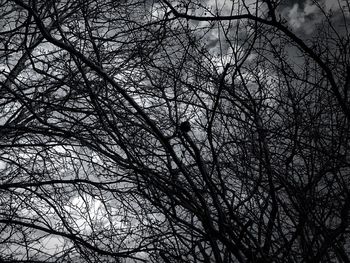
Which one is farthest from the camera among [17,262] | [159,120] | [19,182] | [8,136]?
[8,136]

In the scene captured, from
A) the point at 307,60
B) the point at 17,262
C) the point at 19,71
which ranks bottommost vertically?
the point at 17,262

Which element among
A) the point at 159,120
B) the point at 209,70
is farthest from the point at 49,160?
the point at 209,70

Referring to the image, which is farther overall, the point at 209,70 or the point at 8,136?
the point at 8,136

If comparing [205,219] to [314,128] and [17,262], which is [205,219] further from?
[17,262]

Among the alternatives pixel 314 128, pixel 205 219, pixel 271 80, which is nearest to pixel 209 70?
pixel 271 80

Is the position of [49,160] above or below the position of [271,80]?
above

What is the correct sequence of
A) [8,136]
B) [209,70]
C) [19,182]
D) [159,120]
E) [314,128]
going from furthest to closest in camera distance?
[8,136] < [19,182] < [159,120] < [209,70] < [314,128]

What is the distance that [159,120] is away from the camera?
386cm

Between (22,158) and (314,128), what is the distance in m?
4.46

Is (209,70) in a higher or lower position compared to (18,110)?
lower

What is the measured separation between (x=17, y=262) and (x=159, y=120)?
2.34 metres

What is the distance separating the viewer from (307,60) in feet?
9.12

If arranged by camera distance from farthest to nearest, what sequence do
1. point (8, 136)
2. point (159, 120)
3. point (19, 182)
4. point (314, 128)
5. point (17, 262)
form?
point (8, 136) < point (19, 182) < point (159, 120) < point (17, 262) < point (314, 128)

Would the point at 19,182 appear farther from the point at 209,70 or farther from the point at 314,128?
the point at 314,128
